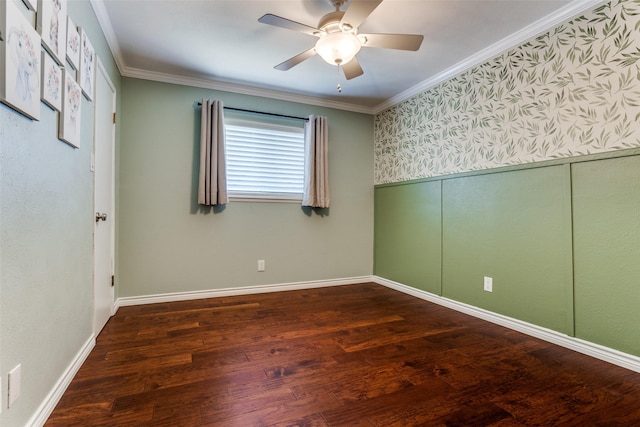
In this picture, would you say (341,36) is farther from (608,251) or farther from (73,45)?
(608,251)

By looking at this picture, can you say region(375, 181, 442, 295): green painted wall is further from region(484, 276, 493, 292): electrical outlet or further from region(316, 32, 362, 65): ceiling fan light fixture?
region(316, 32, 362, 65): ceiling fan light fixture

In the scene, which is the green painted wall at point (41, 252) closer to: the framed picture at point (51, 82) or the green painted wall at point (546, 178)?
the framed picture at point (51, 82)

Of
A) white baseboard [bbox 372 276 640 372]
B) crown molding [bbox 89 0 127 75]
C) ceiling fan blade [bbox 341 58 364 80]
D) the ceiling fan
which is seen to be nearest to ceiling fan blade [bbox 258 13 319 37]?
the ceiling fan

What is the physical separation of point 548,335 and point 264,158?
3.02 metres

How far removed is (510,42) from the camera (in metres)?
2.45

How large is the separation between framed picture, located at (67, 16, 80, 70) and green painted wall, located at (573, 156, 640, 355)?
3.08 metres

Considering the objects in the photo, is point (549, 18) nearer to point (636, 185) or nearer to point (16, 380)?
point (636, 185)

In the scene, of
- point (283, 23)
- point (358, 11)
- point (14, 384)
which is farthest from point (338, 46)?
point (14, 384)

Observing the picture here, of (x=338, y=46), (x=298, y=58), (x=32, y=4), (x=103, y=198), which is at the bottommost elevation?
(x=103, y=198)

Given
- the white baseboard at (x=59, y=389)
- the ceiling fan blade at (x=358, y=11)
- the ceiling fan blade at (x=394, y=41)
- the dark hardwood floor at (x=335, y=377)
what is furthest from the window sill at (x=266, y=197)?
the ceiling fan blade at (x=358, y=11)

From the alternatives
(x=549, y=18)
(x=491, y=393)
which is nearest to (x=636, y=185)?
(x=549, y=18)

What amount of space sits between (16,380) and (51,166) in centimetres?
88

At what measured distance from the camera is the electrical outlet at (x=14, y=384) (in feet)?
3.50

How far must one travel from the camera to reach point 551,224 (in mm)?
2201
